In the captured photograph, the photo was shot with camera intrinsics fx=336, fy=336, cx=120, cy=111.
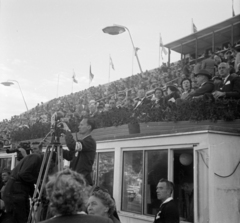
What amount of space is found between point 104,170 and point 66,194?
16.6ft

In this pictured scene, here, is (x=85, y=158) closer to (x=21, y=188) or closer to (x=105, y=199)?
(x=21, y=188)

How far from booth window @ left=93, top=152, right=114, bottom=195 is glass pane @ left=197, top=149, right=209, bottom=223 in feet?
7.33

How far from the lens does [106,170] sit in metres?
6.92

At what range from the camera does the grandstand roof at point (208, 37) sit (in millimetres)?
15622

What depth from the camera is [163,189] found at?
410cm

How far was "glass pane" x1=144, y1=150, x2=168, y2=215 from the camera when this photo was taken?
18.7 ft

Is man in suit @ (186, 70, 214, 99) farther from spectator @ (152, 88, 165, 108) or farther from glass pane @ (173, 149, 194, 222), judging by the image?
glass pane @ (173, 149, 194, 222)

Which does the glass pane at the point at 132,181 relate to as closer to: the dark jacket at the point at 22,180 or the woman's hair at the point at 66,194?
the dark jacket at the point at 22,180


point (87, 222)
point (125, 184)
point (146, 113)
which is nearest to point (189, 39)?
point (146, 113)

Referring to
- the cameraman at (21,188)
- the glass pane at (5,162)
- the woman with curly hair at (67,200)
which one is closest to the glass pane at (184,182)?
the cameraman at (21,188)

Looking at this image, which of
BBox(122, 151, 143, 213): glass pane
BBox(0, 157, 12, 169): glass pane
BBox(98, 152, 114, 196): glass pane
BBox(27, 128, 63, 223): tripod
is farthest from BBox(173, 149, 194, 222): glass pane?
BBox(0, 157, 12, 169): glass pane

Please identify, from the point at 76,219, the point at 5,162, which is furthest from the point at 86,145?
the point at 5,162

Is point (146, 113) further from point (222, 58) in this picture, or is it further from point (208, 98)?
point (222, 58)

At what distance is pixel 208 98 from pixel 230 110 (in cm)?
44
